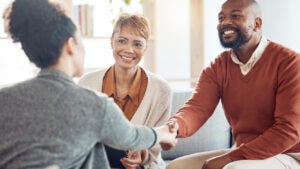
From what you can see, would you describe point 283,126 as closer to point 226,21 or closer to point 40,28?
point 226,21

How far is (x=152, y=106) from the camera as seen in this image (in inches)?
91.7

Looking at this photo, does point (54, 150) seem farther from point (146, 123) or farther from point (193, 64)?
point (193, 64)

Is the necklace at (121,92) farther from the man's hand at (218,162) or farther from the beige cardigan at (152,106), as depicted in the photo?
the man's hand at (218,162)

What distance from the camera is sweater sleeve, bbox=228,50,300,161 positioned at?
200cm

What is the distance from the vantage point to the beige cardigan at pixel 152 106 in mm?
2289

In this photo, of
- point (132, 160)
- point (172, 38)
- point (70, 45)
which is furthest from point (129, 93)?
point (172, 38)

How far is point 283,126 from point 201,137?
98 cm

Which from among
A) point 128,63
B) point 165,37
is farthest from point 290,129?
point 165,37

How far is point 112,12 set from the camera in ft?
12.3

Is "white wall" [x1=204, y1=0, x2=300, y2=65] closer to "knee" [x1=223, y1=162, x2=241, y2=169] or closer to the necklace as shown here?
the necklace

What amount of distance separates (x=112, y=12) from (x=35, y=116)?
256 centimetres

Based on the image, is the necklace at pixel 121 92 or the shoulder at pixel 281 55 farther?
the necklace at pixel 121 92

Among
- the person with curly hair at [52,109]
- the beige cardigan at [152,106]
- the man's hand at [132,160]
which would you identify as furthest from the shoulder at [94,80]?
the person with curly hair at [52,109]

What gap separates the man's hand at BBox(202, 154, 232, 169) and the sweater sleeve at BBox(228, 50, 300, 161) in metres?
0.03
